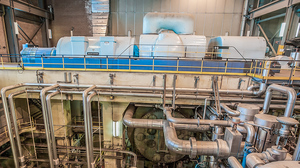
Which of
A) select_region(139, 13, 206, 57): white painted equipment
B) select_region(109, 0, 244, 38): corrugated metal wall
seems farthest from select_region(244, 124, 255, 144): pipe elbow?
select_region(109, 0, 244, 38): corrugated metal wall

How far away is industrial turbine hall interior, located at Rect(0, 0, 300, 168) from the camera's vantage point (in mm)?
4199

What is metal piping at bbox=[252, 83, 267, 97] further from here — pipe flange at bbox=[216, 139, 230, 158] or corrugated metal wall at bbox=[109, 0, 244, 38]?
corrugated metal wall at bbox=[109, 0, 244, 38]

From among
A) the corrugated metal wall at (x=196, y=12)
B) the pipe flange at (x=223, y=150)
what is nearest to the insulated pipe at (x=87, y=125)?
the pipe flange at (x=223, y=150)

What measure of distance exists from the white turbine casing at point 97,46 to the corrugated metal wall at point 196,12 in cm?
669

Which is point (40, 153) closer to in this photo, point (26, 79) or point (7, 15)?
point (26, 79)

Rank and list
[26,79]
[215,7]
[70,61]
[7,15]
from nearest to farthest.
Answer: [26,79] < [70,61] < [7,15] < [215,7]

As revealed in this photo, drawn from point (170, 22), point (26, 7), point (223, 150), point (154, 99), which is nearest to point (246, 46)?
point (170, 22)

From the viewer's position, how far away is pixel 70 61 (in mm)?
6824

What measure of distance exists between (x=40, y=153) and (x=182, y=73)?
917cm

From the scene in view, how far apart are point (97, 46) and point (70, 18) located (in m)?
8.64

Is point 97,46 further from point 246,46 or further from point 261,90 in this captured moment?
point 246,46

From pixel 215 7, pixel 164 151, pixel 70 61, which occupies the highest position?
pixel 215 7

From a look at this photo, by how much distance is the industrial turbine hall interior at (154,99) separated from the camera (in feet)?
13.8

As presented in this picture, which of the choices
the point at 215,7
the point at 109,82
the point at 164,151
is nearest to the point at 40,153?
the point at 109,82
